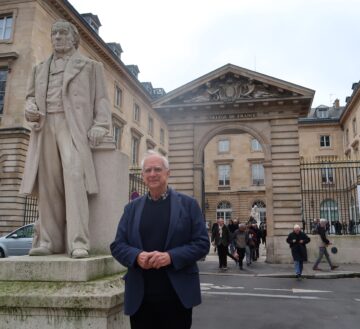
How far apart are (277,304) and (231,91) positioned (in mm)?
13927

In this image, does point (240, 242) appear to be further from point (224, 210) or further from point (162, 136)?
point (162, 136)

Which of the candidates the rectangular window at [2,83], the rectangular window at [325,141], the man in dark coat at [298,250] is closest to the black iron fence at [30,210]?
the rectangular window at [2,83]

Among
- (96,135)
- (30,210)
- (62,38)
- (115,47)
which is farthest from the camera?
(115,47)

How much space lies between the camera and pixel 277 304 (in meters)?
8.34

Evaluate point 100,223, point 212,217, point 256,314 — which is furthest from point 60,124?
point 212,217

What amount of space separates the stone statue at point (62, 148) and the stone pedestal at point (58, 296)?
0.26 metres

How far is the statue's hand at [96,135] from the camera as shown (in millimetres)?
3656

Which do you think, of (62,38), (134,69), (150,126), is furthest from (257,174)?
(62,38)

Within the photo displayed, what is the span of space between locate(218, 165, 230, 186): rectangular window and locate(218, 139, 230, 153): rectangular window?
215 centimetres

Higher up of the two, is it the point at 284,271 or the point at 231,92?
the point at 231,92

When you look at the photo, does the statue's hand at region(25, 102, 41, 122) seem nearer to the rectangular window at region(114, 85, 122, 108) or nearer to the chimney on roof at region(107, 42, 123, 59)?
the rectangular window at region(114, 85, 122, 108)

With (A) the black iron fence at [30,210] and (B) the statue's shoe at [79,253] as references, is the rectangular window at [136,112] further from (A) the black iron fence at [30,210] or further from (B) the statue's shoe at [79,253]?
(B) the statue's shoe at [79,253]

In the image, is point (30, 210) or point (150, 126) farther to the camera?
point (150, 126)

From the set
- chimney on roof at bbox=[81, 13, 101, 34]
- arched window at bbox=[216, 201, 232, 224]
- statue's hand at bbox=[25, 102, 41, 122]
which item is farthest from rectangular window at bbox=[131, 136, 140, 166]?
statue's hand at bbox=[25, 102, 41, 122]
